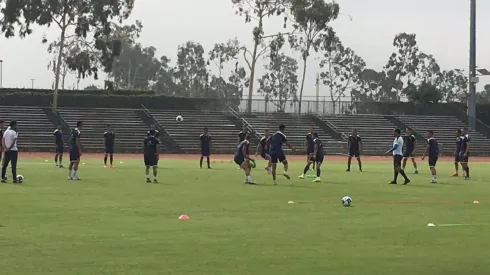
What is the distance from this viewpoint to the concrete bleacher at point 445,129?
6488 centimetres

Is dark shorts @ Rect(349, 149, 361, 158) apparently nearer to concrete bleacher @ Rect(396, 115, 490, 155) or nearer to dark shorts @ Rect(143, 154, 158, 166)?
dark shorts @ Rect(143, 154, 158, 166)

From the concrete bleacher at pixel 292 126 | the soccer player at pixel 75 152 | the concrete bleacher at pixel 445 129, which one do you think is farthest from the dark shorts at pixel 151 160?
the concrete bleacher at pixel 445 129

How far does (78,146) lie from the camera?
25844 millimetres

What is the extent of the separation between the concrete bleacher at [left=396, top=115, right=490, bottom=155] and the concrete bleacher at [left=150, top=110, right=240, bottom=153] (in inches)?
688

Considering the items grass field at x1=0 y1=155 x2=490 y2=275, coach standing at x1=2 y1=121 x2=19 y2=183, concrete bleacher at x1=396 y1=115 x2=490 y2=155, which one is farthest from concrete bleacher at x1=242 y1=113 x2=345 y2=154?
coach standing at x1=2 y1=121 x2=19 y2=183

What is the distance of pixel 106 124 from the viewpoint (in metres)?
61.7

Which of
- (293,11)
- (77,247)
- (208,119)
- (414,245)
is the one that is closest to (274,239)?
(414,245)

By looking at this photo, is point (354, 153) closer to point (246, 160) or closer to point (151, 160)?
point (246, 160)

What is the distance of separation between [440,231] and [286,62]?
116 m

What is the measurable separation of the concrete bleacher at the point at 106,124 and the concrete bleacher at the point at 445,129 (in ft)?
82.6

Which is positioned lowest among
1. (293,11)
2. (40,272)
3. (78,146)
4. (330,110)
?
(40,272)

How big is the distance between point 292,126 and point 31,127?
2241 cm

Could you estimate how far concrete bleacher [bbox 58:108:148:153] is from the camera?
58125 mm

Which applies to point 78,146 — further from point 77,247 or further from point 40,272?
point 40,272
